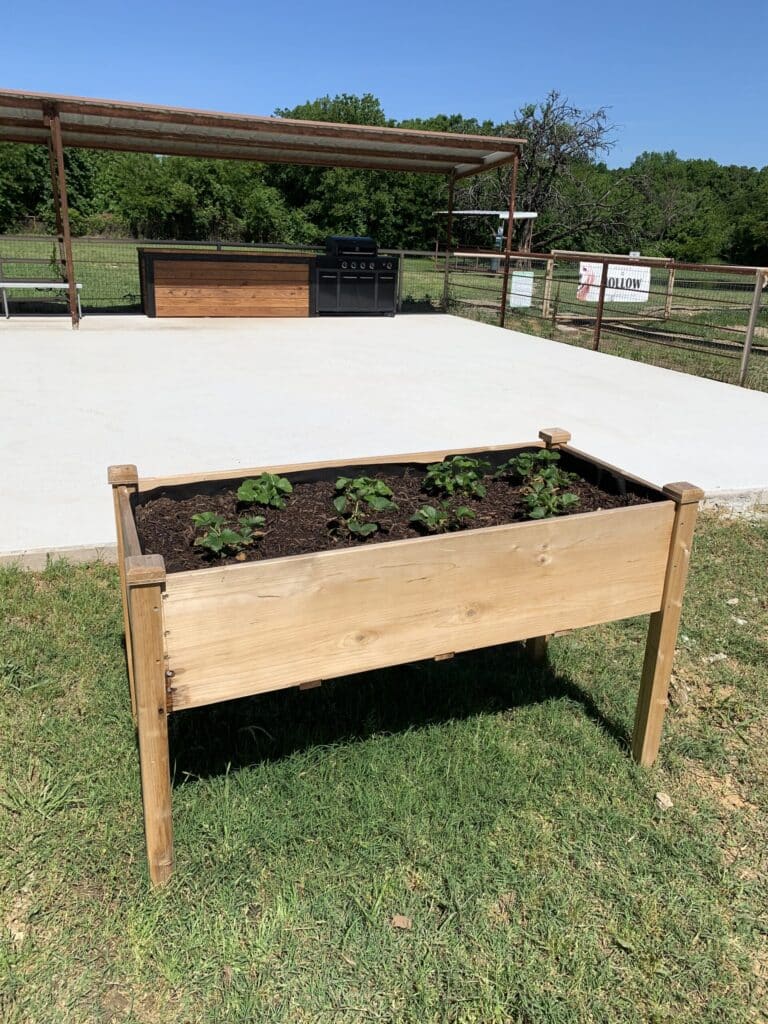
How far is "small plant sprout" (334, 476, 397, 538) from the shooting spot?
229 centimetres

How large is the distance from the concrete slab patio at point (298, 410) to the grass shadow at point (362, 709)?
54.2 inches

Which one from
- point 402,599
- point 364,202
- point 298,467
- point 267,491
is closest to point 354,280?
point 298,467

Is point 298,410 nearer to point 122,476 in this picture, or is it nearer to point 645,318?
point 122,476

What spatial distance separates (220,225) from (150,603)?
3201 centimetres

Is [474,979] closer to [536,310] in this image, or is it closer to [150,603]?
[150,603]

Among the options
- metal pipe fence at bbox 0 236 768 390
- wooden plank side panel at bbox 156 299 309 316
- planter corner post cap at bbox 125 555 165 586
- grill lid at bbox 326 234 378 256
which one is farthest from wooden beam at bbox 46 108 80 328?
planter corner post cap at bbox 125 555 165 586

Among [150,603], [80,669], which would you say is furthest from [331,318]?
[150,603]


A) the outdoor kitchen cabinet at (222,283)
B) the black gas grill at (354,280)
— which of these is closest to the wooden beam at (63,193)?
the outdoor kitchen cabinet at (222,283)

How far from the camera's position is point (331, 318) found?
13.3m

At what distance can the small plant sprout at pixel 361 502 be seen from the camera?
90.2 inches

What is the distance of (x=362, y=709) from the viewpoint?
2549 mm

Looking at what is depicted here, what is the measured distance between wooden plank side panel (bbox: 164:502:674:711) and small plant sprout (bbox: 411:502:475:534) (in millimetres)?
322

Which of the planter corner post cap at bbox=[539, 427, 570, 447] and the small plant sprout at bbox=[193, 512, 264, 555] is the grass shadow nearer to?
the small plant sprout at bbox=[193, 512, 264, 555]

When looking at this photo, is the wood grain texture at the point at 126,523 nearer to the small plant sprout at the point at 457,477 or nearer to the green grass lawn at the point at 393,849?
the green grass lawn at the point at 393,849
